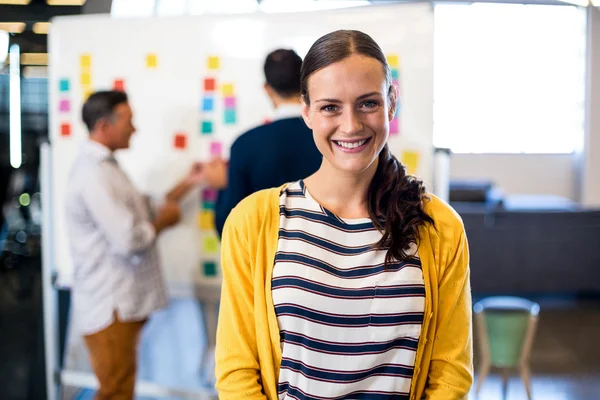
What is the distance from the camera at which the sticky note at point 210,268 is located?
9.86 ft

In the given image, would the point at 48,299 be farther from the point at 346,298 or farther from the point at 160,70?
the point at 346,298

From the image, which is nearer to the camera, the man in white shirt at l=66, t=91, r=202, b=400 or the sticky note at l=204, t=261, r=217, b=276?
the man in white shirt at l=66, t=91, r=202, b=400

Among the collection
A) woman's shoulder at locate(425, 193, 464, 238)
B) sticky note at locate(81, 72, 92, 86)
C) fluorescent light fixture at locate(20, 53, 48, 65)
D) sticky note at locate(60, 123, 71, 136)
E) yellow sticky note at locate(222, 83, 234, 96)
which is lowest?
woman's shoulder at locate(425, 193, 464, 238)

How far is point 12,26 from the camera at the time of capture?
11.2ft

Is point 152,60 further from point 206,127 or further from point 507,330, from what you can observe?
point 507,330

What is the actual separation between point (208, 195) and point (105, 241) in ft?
1.81

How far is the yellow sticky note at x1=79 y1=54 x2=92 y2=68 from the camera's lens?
9.93 ft

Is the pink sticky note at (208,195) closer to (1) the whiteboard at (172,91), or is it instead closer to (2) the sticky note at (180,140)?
(1) the whiteboard at (172,91)

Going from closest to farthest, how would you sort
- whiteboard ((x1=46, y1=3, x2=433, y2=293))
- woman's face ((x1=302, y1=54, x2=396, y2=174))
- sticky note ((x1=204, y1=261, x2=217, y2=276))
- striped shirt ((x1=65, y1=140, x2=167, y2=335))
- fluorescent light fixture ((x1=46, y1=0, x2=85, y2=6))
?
woman's face ((x1=302, y1=54, x2=396, y2=174)) < striped shirt ((x1=65, y1=140, x2=167, y2=335)) < whiteboard ((x1=46, y1=3, x2=433, y2=293)) < sticky note ((x1=204, y1=261, x2=217, y2=276)) < fluorescent light fixture ((x1=46, y1=0, x2=85, y2=6))

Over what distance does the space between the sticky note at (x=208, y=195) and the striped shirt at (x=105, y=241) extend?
0.36m

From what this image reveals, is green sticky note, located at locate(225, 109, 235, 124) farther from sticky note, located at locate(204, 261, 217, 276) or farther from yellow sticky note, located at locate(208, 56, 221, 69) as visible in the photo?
sticky note, located at locate(204, 261, 217, 276)

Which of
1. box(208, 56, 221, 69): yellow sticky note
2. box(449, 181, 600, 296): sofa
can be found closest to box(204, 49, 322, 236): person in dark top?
box(208, 56, 221, 69): yellow sticky note

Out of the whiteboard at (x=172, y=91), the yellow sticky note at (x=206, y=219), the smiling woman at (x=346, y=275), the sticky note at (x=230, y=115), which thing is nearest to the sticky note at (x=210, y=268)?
the whiteboard at (x=172, y=91)

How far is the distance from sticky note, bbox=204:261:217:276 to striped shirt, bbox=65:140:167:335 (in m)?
0.36
